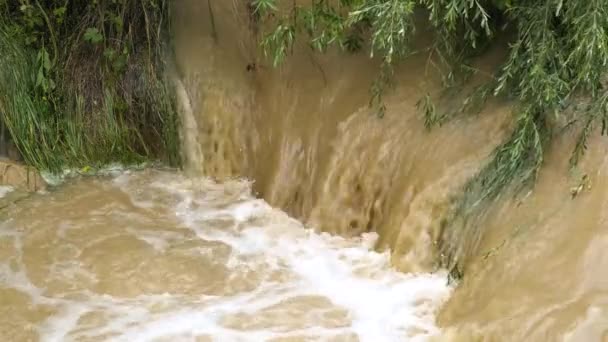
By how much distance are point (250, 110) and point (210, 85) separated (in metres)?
0.32

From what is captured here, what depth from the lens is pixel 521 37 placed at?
2.98 m

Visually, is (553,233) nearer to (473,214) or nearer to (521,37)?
(473,214)

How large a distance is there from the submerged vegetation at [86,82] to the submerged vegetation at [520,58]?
136 centimetres

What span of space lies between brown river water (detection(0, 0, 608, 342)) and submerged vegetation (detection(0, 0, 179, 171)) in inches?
6.3

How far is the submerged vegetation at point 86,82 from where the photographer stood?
4246 mm

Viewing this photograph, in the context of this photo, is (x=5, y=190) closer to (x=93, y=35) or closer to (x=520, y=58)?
(x=93, y=35)

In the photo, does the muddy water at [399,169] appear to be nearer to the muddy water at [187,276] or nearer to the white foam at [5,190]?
the muddy water at [187,276]

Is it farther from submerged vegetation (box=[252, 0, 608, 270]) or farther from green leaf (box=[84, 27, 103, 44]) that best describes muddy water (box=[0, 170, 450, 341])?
green leaf (box=[84, 27, 103, 44])

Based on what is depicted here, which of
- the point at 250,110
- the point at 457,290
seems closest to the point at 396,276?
the point at 457,290

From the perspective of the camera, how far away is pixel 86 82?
4.39 meters

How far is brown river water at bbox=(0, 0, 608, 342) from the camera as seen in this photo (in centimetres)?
263

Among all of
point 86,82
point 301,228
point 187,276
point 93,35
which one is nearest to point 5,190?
point 86,82

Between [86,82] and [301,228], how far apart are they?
5.65 ft

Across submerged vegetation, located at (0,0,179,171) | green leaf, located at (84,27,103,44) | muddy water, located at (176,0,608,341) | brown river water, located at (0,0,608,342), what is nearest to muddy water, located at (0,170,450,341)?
brown river water, located at (0,0,608,342)
